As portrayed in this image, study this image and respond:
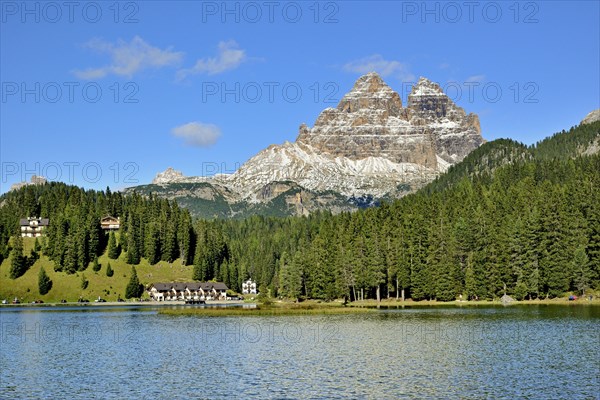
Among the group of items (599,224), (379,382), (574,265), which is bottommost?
(379,382)

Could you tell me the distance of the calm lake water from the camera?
158 ft

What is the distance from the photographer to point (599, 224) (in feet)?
519

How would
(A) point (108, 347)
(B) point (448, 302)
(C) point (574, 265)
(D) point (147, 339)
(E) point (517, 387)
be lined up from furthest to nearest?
(B) point (448, 302) → (C) point (574, 265) → (D) point (147, 339) → (A) point (108, 347) → (E) point (517, 387)

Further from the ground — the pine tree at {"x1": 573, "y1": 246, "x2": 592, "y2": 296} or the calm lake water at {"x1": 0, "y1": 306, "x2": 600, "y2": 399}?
the pine tree at {"x1": 573, "y1": 246, "x2": 592, "y2": 296}

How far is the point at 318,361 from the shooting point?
62094 mm

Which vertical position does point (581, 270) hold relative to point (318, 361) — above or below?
above

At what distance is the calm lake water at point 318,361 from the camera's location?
158 feet

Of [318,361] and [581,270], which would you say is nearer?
[318,361]

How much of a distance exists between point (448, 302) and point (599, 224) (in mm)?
40078

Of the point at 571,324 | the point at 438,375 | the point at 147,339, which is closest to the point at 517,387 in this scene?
the point at 438,375

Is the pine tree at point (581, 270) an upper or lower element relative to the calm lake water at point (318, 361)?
upper

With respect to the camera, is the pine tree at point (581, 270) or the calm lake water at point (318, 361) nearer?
the calm lake water at point (318, 361)

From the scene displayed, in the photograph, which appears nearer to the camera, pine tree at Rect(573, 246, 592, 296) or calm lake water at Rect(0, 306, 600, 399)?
calm lake water at Rect(0, 306, 600, 399)

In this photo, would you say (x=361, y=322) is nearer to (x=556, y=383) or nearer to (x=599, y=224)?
(x=556, y=383)
